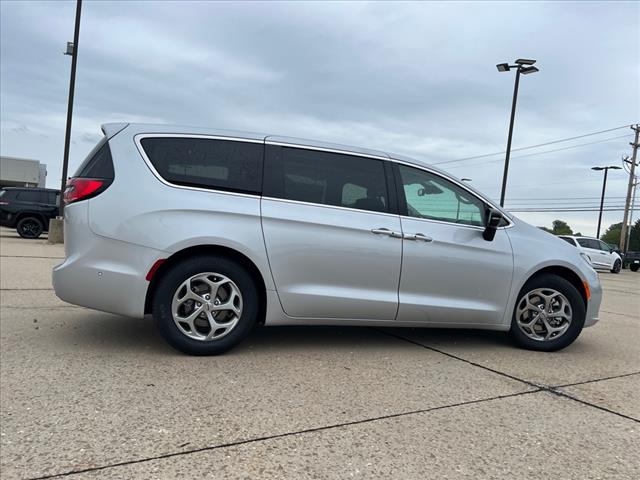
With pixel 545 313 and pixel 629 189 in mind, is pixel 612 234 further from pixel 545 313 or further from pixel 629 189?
pixel 545 313

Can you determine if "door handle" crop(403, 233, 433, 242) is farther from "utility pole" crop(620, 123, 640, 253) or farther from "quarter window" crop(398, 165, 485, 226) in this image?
"utility pole" crop(620, 123, 640, 253)

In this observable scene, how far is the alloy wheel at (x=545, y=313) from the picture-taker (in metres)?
4.75

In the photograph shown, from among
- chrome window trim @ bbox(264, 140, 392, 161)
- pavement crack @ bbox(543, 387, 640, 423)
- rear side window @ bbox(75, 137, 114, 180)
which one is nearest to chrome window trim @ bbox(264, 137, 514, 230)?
chrome window trim @ bbox(264, 140, 392, 161)

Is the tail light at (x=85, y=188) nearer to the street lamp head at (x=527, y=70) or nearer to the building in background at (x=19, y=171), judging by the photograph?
the street lamp head at (x=527, y=70)

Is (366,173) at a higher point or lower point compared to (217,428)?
higher

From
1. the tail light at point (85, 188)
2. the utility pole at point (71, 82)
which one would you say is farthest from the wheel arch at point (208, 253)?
the utility pole at point (71, 82)

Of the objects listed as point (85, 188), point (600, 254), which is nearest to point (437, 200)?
point (85, 188)

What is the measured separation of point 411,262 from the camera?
433 cm

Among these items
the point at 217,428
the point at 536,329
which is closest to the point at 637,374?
the point at 536,329

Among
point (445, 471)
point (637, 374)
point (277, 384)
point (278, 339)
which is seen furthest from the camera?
point (278, 339)

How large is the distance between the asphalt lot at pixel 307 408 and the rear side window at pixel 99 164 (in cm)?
136

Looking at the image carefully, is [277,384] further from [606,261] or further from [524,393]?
[606,261]

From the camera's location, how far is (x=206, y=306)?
12.7 feet

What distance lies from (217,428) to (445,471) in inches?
46.1
